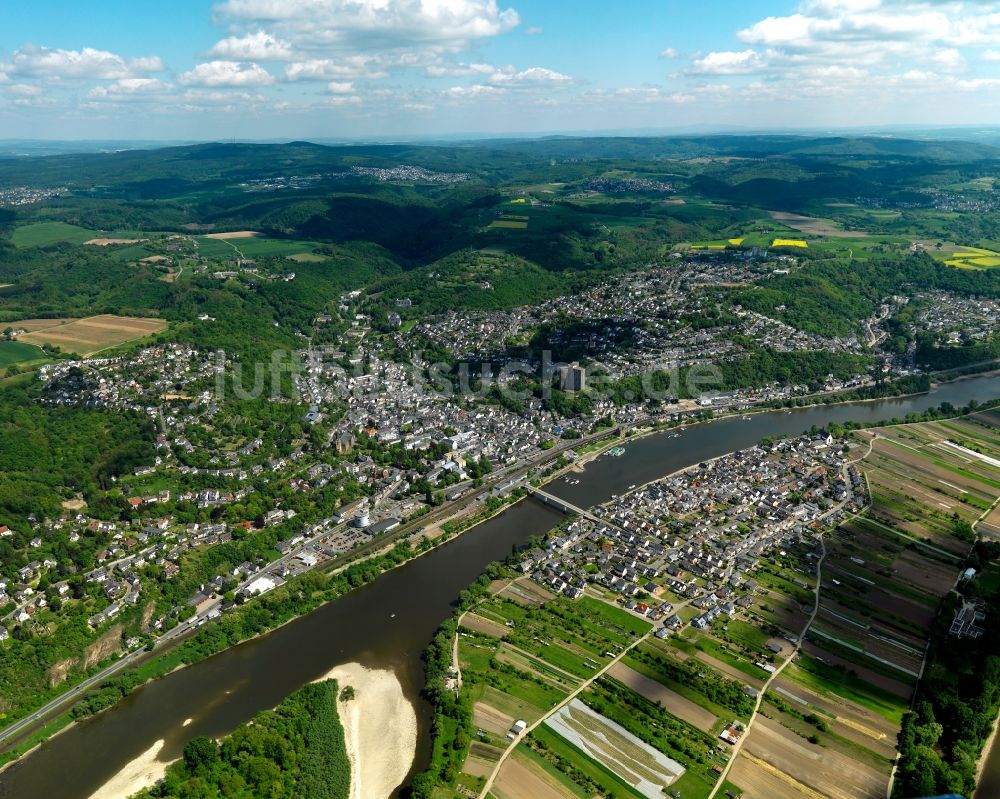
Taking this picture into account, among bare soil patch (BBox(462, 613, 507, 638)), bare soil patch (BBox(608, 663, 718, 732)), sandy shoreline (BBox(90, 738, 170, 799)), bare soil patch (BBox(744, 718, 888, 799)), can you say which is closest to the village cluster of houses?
bare soil patch (BBox(608, 663, 718, 732))

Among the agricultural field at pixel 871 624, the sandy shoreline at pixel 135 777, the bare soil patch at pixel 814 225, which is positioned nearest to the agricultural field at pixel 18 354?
the sandy shoreline at pixel 135 777

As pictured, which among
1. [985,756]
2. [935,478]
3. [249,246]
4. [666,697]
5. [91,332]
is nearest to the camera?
[985,756]

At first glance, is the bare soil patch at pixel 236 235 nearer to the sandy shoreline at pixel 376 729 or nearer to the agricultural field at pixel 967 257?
the sandy shoreline at pixel 376 729

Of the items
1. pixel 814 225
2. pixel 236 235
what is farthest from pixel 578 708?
pixel 814 225

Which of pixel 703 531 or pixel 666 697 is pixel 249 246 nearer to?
pixel 703 531

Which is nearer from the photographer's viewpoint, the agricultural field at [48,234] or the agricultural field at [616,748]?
the agricultural field at [616,748]

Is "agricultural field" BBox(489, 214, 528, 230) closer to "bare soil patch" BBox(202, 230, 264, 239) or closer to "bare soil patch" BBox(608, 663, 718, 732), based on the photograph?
"bare soil patch" BBox(202, 230, 264, 239)
